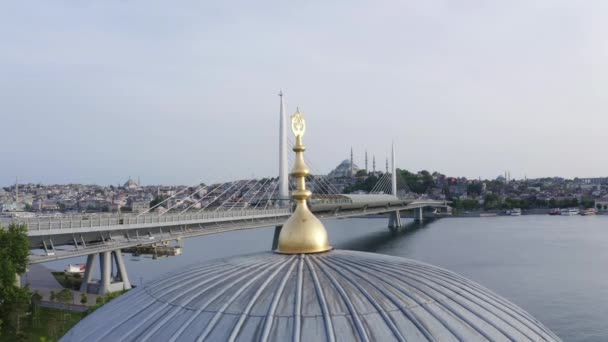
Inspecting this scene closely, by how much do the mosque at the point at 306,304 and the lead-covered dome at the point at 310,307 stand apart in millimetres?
10

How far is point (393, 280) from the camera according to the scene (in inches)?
206

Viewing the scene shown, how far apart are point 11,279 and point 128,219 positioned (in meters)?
13.1

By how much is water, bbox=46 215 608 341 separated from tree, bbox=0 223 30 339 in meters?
15.4

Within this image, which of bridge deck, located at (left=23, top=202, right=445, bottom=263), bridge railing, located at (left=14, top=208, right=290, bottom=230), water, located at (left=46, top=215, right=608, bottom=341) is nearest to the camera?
water, located at (left=46, top=215, right=608, bottom=341)

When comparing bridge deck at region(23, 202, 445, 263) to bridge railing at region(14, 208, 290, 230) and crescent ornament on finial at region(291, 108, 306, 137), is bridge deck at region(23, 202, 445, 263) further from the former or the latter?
crescent ornament on finial at region(291, 108, 306, 137)

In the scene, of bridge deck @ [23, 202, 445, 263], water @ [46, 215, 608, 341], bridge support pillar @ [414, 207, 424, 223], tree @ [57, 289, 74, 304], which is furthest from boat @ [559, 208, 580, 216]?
tree @ [57, 289, 74, 304]

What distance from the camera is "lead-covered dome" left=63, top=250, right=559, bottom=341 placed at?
4.41 meters

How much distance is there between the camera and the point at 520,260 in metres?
41.2

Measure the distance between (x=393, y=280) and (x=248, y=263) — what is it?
160 cm

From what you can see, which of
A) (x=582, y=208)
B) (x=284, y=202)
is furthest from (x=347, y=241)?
(x=582, y=208)

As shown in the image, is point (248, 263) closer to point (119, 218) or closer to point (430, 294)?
point (430, 294)

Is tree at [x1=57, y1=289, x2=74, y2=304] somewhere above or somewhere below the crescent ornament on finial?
below

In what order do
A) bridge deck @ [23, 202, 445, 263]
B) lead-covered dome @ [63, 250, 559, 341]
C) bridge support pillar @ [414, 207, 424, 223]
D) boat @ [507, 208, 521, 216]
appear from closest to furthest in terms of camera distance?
lead-covered dome @ [63, 250, 559, 341] < bridge deck @ [23, 202, 445, 263] < bridge support pillar @ [414, 207, 424, 223] < boat @ [507, 208, 521, 216]

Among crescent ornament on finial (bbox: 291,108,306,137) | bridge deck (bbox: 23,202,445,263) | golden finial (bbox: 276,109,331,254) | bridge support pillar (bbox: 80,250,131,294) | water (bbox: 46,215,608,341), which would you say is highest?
crescent ornament on finial (bbox: 291,108,306,137)
